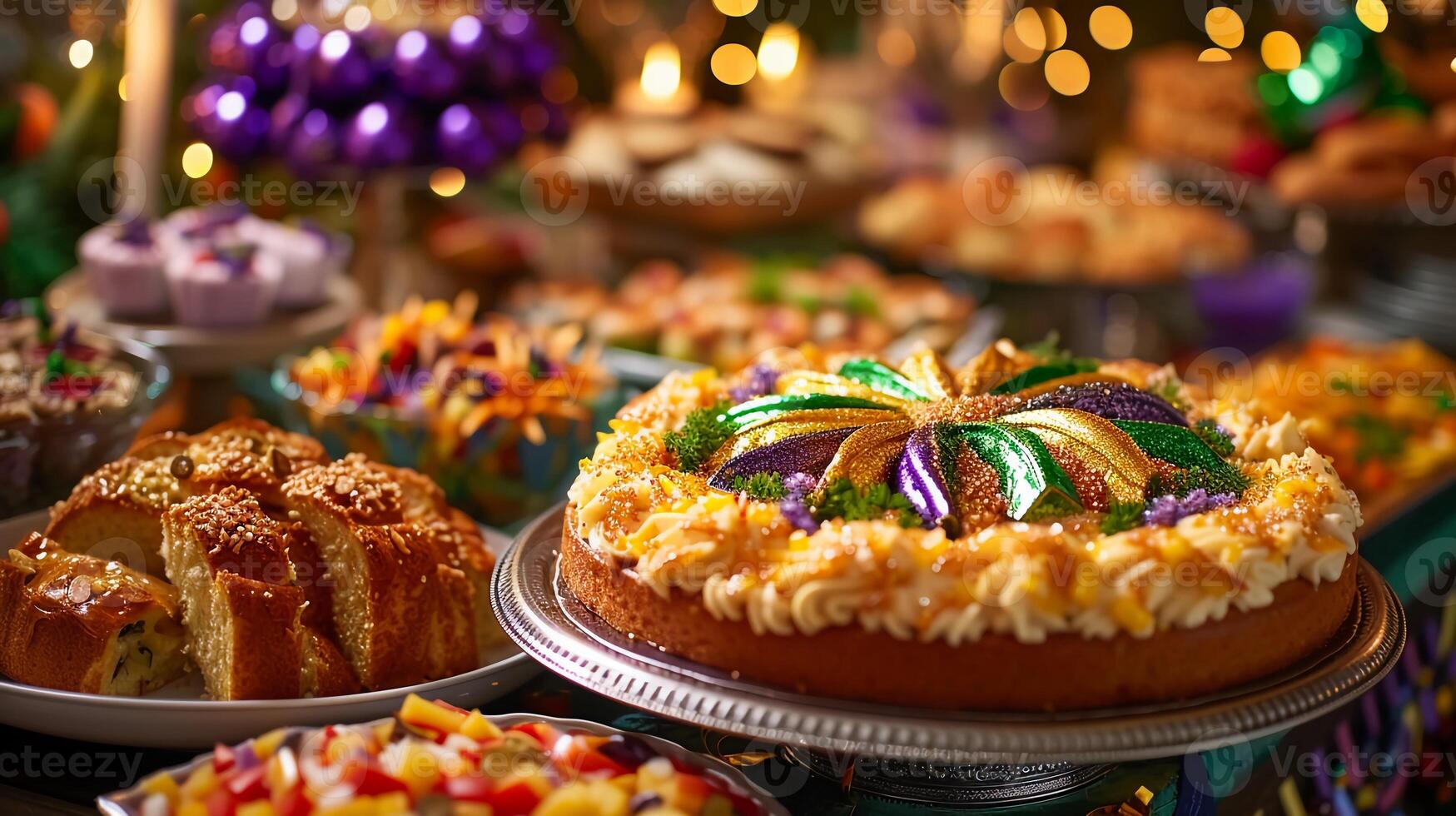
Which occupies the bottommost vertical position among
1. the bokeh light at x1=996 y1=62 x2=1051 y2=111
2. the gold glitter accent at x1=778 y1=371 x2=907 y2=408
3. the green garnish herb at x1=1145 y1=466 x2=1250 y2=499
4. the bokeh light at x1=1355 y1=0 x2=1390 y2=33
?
the bokeh light at x1=996 y1=62 x2=1051 y2=111

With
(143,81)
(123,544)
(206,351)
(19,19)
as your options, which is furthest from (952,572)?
(19,19)

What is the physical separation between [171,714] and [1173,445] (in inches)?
53.9

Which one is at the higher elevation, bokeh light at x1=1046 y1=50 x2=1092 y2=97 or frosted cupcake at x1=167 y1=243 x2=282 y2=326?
frosted cupcake at x1=167 y1=243 x2=282 y2=326

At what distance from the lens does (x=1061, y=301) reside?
427 centimetres

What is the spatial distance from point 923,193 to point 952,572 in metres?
3.16

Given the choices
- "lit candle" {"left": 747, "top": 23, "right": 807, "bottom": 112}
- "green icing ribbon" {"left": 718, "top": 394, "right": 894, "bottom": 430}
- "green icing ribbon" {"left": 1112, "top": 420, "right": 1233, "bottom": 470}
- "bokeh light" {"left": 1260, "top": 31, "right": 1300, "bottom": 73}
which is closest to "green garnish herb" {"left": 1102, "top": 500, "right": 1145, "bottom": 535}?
"green icing ribbon" {"left": 1112, "top": 420, "right": 1233, "bottom": 470}

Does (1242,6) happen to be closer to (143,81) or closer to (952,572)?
(143,81)

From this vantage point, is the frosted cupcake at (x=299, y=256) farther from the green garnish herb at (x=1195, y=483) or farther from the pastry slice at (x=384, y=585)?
the green garnish herb at (x=1195, y=483)

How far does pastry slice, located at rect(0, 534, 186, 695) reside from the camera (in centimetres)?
169

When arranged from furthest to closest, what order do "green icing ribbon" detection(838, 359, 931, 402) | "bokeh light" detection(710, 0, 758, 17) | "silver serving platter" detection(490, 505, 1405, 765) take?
"bokeh light" detection(710, 0, 758, 17)
"green icing ribbon" detection(838, 359, 931, 402)
"silver serving platter" detection(490, 505, 1405, 765)

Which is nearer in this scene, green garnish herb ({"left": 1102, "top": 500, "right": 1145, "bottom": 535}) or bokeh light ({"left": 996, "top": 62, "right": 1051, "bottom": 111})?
green garnish herb ({"left": 1102, "top": 500, "right": 1145, "bottom": 535})

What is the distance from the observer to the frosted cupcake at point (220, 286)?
275cm

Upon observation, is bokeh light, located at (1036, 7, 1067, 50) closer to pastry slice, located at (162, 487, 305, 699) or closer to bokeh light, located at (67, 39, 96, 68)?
bokeh light, located at (67, 39, 96, 68)

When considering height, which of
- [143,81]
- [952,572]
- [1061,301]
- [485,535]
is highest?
[143,81]
